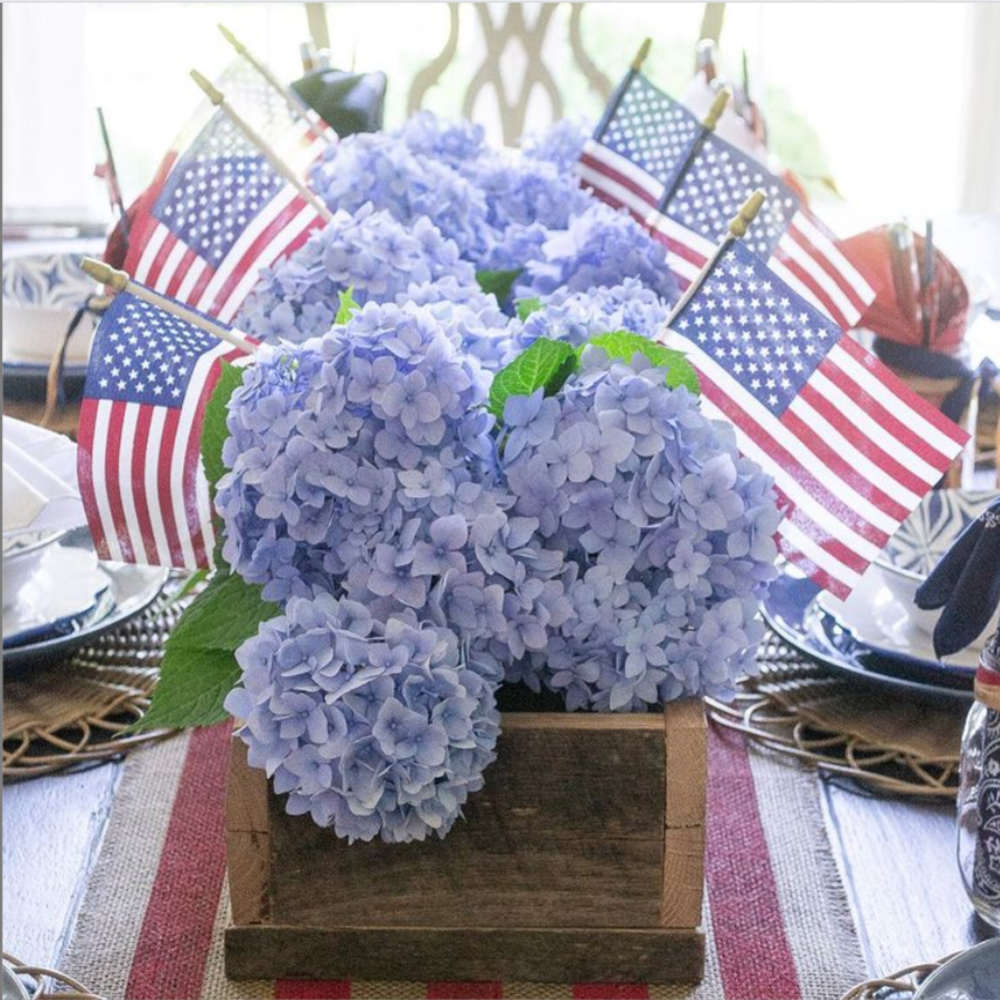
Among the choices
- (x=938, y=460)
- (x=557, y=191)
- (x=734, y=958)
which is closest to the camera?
(x=734, y=958)

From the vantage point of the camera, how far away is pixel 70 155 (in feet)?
13.6

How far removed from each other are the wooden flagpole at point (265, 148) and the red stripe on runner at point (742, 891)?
622mm

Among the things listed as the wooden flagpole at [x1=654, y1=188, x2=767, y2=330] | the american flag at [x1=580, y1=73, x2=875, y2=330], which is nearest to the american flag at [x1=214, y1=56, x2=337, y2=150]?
the american flag at [x1=580, y1=73, x2=875, y2=330]

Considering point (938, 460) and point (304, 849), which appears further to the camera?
point (938, 460)

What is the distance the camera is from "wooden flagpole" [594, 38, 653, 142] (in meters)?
1.72

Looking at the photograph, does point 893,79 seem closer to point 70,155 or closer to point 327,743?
point 70,155

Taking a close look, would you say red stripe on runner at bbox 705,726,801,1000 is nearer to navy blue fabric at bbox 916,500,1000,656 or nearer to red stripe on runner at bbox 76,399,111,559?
navy blue fabric at bbox 916,500,1000,656

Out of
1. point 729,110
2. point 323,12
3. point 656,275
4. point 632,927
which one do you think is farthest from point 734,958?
point 323,12

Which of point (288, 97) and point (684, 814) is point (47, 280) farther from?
point (684, 814)

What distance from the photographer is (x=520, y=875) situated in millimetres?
880

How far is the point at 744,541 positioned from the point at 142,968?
43 cm

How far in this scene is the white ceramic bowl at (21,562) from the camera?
4.20ft

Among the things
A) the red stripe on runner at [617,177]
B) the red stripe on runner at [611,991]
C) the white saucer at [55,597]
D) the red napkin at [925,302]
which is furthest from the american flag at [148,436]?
the red napkin at [925,302]

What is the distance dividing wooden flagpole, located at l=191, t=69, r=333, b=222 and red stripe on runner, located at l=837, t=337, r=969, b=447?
1.68ft
